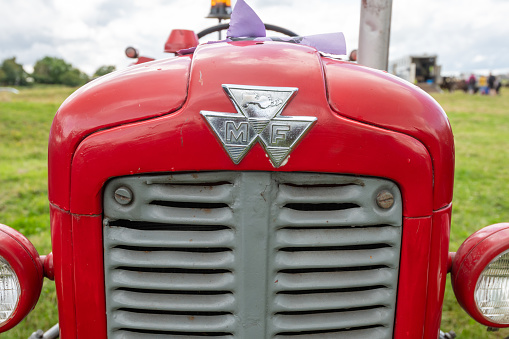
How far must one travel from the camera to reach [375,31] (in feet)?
8.70

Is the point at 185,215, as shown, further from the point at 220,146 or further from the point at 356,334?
the point at 356,334

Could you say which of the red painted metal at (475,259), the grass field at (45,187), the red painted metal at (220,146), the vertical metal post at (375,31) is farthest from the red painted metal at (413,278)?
the grass field at (45,187)

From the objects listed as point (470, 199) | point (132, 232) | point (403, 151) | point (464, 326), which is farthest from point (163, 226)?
point (470, 199)

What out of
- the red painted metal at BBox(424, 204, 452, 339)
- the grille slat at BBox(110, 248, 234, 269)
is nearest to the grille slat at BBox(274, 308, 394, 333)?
the red painted metal at BBox(424, 204, 452, 339)

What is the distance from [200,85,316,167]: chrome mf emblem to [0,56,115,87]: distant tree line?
90.7ft

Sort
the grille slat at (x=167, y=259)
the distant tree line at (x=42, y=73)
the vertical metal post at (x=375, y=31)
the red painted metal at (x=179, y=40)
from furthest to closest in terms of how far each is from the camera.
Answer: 1. the distant tree line at (x=42, y=73)
2. the vertical metal post at (x=375, y=31)
3. the red painted metal at (x=179, y=40)
4. the grille slat at (x=167, y=259)

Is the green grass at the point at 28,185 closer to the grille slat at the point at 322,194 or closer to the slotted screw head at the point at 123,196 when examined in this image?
the slotted screw head at the point at 123,196

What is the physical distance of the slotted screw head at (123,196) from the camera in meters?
1.20

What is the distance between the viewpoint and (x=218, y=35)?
303 cm

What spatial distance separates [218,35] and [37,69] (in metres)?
34.7

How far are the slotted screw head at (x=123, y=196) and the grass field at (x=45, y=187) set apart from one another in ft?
6.46

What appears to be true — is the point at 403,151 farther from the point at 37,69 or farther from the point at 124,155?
the point at 37,69

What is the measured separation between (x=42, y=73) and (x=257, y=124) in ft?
115

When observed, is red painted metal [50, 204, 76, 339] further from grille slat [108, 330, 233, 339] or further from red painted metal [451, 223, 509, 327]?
red painted metal [451, 223, 509, 327]
